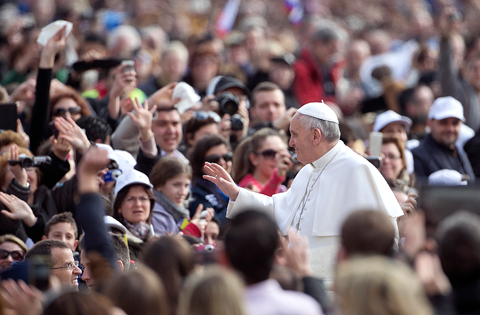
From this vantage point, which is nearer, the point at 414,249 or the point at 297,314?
the point at 297,314

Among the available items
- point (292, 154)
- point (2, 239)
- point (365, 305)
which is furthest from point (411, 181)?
point (365, 305)

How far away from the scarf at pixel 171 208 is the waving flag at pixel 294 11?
36.7 feet

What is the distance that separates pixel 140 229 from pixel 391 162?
2976 mm

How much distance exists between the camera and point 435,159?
8.79 metres

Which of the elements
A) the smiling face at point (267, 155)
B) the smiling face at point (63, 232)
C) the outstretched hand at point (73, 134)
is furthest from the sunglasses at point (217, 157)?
the smiling face at point (63, 232)

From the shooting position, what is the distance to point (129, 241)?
6.33m

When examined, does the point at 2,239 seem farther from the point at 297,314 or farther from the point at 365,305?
the point at 365,305

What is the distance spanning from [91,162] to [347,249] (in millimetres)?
1389

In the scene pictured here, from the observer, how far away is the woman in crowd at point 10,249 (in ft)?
20.8

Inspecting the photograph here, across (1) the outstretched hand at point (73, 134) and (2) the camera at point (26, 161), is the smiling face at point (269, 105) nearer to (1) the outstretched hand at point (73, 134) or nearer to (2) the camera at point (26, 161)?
(1) the outstretched hand at point (73, 134)

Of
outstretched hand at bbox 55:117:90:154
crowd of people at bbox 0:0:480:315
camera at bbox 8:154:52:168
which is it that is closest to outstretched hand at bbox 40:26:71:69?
crowd of people at bbox 0:0:480:315

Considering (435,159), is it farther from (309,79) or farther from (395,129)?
(309,79)

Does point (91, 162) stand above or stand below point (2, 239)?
above

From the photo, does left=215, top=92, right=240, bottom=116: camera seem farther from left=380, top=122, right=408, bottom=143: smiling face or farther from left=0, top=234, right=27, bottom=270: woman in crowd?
left=0, top=234, right=27, bottom=270: woman in crowd
